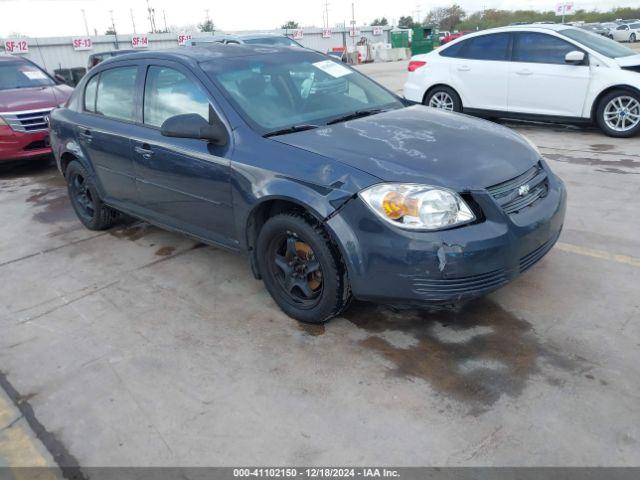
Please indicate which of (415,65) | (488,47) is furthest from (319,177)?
(415,65)

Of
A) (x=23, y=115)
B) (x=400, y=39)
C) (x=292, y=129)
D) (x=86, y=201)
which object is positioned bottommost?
(x=86, y=201)

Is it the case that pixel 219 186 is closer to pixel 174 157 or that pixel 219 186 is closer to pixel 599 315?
pixel 174 157

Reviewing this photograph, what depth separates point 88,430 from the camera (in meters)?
2.60

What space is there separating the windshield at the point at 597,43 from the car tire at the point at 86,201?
673 centimetres

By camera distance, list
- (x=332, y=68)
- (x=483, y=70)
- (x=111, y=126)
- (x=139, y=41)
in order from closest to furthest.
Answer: (x=332, y=68) → (x=111, y=126) → (x=483, y=70) → (x=139, y=41)

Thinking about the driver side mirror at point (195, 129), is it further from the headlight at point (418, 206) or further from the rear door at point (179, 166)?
the headlight at point (418, 206)

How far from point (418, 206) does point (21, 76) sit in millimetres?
8423

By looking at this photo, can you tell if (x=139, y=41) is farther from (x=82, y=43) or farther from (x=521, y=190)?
(x=521, y=190)

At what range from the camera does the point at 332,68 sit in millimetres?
4258

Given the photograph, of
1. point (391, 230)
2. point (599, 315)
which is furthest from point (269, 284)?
point (599, 315)

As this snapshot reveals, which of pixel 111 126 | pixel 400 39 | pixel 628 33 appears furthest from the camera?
pixel 400 39

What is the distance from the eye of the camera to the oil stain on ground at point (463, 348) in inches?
107

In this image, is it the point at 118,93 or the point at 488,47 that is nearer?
the point at 118,93

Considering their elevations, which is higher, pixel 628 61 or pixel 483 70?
pixel 628 61
